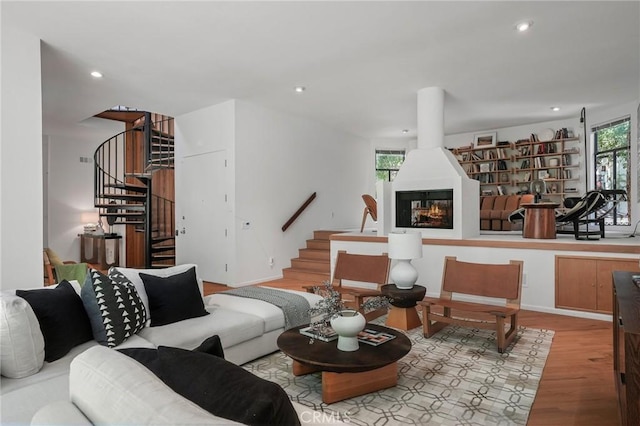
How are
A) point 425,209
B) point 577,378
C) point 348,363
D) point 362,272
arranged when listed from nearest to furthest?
point 348,363 < point 577,378 < point 362,272 < point 425,209

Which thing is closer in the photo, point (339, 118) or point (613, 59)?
point (613, 59)

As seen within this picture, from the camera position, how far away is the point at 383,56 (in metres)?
4.24

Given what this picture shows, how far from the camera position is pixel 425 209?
18.4 ft

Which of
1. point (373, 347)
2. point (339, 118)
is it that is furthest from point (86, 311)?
point (339, 118)

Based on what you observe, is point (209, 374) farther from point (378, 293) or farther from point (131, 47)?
point (131, 47)

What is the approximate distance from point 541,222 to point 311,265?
11.5 ft

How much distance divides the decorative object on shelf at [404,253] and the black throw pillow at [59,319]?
259cm

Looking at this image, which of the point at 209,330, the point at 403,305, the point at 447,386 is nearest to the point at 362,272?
the point at 403,305

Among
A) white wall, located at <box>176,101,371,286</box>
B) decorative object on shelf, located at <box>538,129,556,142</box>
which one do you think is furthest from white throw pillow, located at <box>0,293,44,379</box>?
decorative object on shelf, located at <box>538,129,556,142</box>

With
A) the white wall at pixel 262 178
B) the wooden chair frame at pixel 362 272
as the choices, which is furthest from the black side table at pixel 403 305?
the white wall at pixel 262 178

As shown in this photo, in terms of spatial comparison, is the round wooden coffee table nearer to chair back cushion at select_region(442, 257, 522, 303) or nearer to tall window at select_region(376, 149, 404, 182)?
chair back cushion at select_region(442, 257, 522, 303)

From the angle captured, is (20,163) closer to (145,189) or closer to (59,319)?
(59,319)

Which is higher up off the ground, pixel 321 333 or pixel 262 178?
pixel 262 178

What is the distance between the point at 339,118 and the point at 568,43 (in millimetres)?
3994
